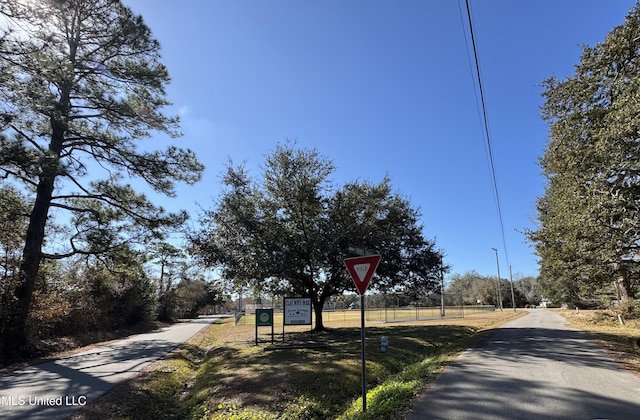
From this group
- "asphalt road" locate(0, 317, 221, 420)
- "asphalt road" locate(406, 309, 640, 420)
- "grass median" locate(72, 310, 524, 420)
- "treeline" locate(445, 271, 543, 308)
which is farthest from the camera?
"treeline" locate(445, 271, 543, 308)

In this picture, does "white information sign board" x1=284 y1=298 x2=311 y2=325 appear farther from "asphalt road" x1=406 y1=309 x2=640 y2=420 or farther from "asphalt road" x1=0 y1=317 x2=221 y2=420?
"asphalt road" x1=406 y1=309 x2=640 y2=420

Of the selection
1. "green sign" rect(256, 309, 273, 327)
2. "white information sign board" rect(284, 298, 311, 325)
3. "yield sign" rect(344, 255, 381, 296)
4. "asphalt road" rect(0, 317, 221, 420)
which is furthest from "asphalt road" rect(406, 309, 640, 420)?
"green sign" rect(256, 309, 273, 327)

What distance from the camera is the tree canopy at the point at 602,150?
1016cm

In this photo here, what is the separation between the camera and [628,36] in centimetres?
1114

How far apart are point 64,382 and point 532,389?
1097cm

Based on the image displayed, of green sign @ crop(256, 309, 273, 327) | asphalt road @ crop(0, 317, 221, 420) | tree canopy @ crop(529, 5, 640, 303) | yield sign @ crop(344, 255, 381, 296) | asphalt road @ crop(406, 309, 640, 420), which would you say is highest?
tree canopy @ crop(529, 5, 640, 303)

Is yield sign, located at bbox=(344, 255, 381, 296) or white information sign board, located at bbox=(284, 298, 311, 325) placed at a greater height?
yield sign, located at bbox=(344, 255, 381, 296)

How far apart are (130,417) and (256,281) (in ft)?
38.5

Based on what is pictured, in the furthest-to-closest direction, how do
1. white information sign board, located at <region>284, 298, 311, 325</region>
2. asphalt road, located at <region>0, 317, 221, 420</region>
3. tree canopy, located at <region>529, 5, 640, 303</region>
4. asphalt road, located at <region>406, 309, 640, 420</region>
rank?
white information sign board, located at <region>284, 298, 311, 325</region> < tree canopy, located at <region>529, 5, 640, 303</region> < asphalt road, located at <region>0, 317, 221, 420</region> < asphalt road, located at <region>406, 309, 640, 420</region>

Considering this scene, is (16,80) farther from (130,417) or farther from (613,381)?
(613,381)

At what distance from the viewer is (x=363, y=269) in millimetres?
6816

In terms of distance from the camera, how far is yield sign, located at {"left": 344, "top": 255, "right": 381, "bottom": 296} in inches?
264

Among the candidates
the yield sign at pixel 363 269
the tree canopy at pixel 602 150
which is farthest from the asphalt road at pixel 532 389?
the tree canopy at pixel 602 150

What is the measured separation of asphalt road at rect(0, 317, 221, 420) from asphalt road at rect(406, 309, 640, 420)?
6.94 metres
